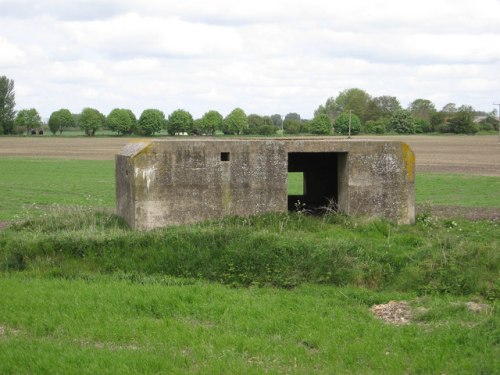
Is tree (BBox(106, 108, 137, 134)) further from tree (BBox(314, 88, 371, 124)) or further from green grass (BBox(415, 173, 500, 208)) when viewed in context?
green grass (BBox(415, 173, 500, 208))

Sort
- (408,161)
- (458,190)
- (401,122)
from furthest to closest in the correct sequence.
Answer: (401,122), (458,190), (408,161)

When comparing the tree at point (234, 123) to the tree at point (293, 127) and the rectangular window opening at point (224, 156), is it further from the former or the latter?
the rectangular window opening at point (224, 156)

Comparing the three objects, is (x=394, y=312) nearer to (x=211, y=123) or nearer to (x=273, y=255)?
(x=273, y=255)

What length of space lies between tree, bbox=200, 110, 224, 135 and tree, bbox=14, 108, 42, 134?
109 ft

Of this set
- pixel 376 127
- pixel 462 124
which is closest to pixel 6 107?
pixel 376 127

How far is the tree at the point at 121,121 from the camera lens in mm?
93375

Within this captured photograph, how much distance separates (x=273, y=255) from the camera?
10.5 m

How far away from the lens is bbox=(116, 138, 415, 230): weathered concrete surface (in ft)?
40.5

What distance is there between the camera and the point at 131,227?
12.5m

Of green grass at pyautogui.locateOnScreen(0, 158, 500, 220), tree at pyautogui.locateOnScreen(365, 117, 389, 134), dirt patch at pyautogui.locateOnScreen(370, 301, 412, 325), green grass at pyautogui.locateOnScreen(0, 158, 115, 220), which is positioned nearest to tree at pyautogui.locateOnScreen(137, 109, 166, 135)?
tree at pyautogui.locateOnScreen(365, 117, 389, 134)

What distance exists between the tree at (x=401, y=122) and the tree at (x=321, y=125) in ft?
40.8

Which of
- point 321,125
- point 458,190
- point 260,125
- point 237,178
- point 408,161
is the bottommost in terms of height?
point 458,190

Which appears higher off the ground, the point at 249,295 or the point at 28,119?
the point at 28,119

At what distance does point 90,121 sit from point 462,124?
53735 mm
